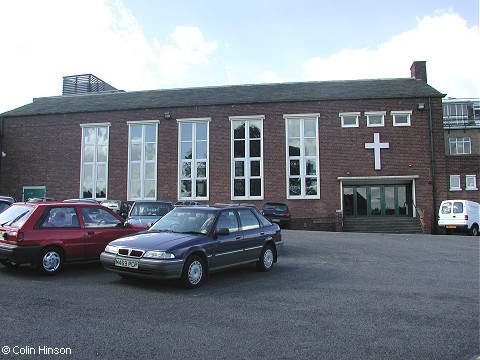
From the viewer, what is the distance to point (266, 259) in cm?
928

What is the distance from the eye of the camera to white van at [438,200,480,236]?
835 inches

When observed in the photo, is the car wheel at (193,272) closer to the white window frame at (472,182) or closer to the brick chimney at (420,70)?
the brick chimney at (420,70)

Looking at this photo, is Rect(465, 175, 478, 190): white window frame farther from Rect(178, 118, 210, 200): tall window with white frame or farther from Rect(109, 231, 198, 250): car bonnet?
Rect(109, 231, 198, 250): car bonnet

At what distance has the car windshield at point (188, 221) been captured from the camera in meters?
8.06

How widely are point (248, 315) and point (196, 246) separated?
6.86 feet

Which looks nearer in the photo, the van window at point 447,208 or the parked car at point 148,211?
the parked car at point 148,211

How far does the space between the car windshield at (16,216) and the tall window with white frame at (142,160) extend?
66.2 feet

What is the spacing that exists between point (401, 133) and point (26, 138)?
1037 inches

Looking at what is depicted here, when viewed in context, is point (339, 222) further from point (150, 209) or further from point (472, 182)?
point (150, 209)

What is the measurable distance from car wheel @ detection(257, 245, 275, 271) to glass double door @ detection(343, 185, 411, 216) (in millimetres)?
19041

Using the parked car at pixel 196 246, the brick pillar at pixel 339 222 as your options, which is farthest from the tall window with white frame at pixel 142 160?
the parked car at pixel 196 246

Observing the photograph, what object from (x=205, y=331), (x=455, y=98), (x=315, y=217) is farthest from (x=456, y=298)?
(x=455, y=98)

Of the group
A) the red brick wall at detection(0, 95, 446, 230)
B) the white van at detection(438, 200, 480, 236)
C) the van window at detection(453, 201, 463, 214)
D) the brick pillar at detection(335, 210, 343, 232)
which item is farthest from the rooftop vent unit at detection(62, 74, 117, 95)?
the van window at detection(453, 201, 463, 214)

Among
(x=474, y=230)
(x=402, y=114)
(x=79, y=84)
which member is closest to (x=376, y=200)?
(x=402, y=114)
